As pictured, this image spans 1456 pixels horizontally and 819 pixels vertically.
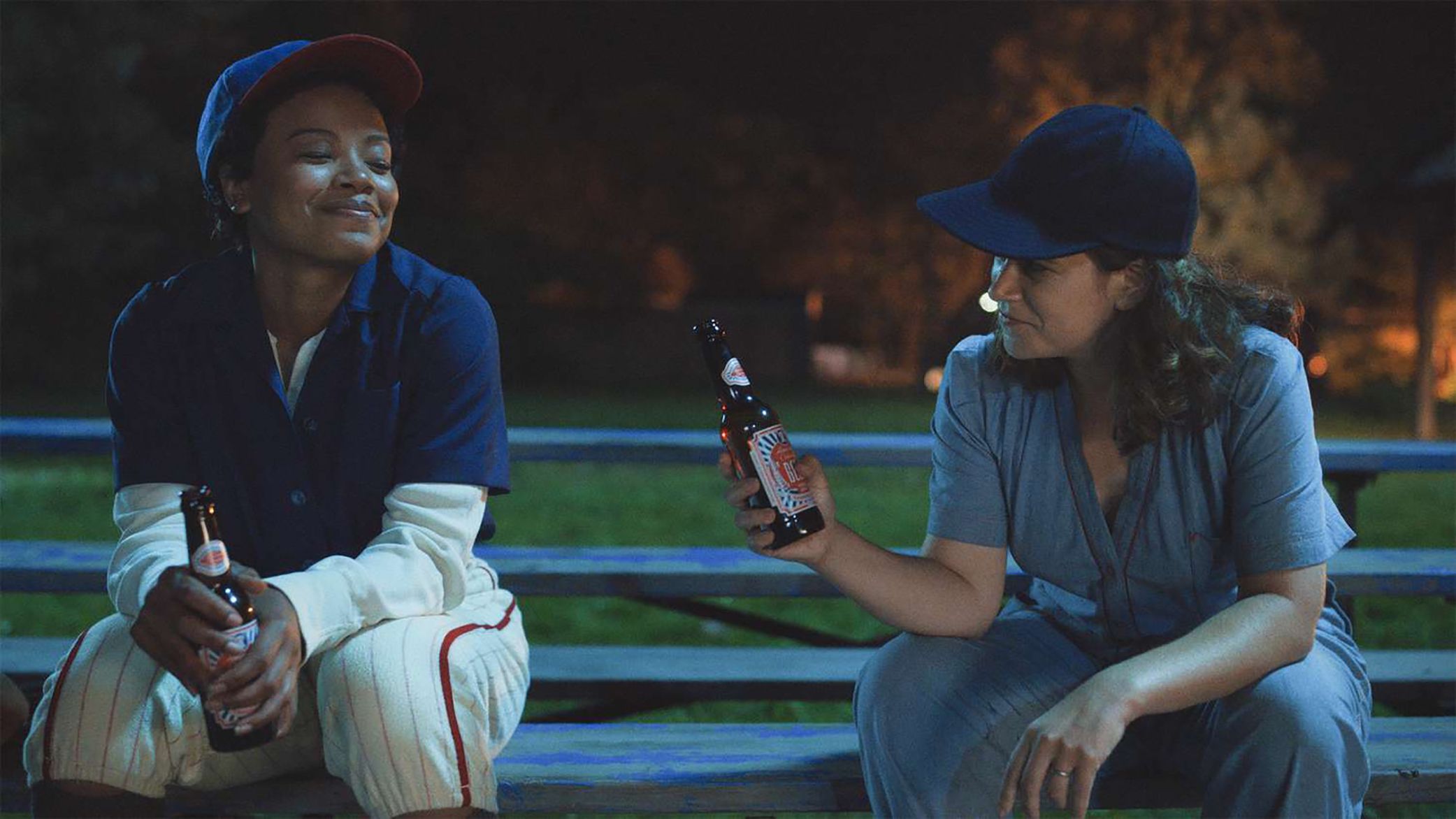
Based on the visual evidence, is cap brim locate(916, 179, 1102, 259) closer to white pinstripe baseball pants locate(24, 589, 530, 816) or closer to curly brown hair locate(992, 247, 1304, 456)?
curly brown hair locate(992, 247, 1304, 456)

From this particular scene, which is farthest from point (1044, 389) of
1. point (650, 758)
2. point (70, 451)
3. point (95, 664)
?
point (70, 451)

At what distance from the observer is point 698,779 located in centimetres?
258

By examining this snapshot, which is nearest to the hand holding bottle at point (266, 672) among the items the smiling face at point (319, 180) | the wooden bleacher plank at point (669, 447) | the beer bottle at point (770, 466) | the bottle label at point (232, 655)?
the bottle label at point (232, 655)

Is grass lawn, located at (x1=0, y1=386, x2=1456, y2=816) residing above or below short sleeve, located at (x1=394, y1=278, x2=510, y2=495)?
below

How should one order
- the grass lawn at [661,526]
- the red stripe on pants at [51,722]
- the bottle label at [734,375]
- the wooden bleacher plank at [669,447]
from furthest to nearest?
1. the grass lawn at [661,526]
2. the wooden bleacher plank at [669,447]
3. the bottle label at [734,375]
4. the red stripe on pants at [51,722]

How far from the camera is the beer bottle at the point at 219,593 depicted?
2199 mm

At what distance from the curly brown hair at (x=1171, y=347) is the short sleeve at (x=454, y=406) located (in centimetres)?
115

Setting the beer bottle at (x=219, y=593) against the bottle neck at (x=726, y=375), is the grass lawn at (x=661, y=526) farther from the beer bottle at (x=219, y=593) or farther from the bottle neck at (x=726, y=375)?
the beer bottle at (x=219, y=593)

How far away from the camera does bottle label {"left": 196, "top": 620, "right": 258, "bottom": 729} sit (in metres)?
2.19

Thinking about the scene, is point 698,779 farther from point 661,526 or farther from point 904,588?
point 661,526

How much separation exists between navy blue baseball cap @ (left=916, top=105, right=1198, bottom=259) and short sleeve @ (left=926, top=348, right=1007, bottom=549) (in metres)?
0.34

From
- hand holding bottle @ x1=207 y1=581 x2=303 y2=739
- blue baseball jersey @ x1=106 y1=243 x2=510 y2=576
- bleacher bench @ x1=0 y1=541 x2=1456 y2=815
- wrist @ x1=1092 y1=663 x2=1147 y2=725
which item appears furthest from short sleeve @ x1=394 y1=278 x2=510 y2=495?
wrist @ x1=1092 y1=663 x2=1147 y2=725

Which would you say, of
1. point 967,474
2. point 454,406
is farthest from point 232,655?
point 967,474

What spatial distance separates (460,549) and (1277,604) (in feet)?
4.75
